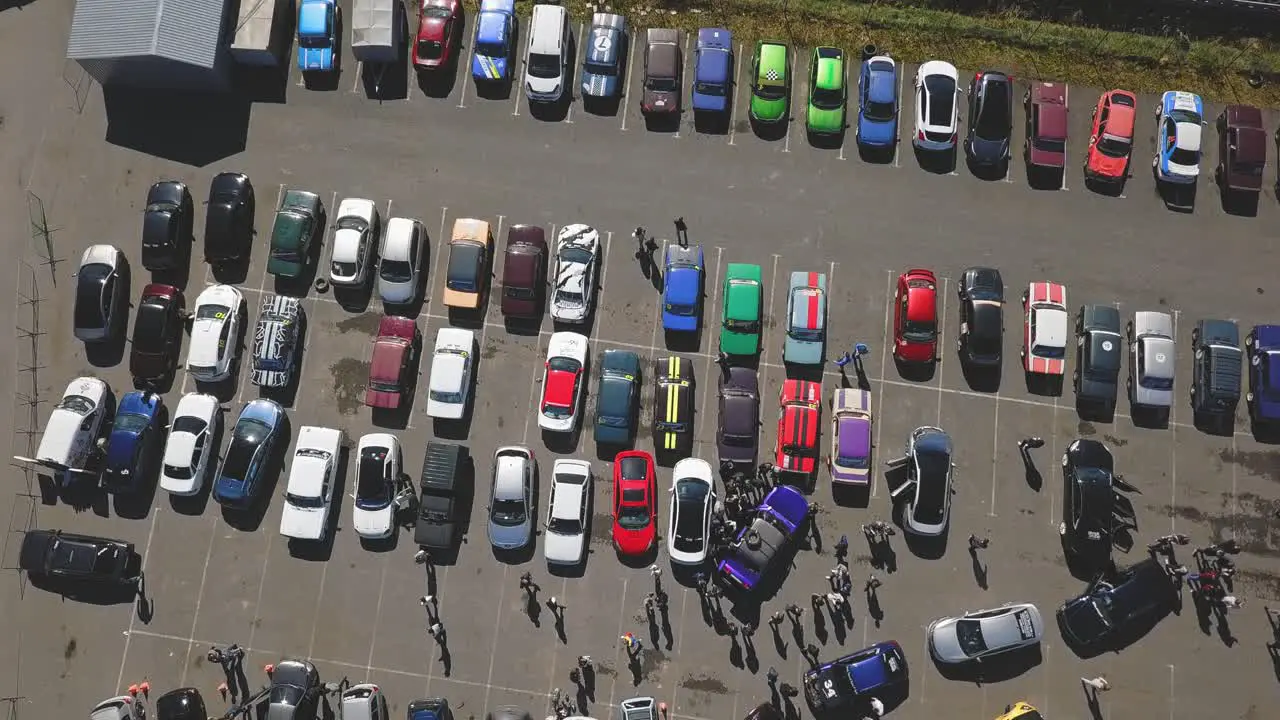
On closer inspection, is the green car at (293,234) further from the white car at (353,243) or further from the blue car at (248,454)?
the blue car at (248,454)

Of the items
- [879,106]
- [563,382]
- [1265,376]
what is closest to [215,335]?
[563,382]

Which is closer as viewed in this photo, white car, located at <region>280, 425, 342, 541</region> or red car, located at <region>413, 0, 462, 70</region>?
white car, located at <region>280, 425, 342, 541</region>

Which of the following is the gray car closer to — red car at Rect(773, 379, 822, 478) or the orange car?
red car at Rect(773, 379, 822, 478)

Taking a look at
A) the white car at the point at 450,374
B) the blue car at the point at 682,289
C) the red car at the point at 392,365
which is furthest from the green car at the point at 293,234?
the blue car at the point at 682,289

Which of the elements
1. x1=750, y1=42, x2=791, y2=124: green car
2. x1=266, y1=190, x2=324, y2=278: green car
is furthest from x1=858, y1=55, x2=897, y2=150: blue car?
x1=266, y1=190, x2=324, y2=278: green car

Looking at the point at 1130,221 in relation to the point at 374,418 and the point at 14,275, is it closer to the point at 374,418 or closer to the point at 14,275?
the point at 374,418

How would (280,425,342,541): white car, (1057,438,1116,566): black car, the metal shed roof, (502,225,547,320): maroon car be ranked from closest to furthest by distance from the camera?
(1057,438,1116,566): black car < (280,425,342,541): white car < (502,225,547,320): maroon car < the metal shed roof

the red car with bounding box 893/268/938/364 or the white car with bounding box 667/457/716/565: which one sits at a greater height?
the red car with bounding box 893/268/938/364

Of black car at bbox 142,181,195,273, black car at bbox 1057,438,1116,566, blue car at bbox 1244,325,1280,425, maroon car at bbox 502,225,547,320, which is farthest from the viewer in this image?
black car at bbox 142,181,195,273
